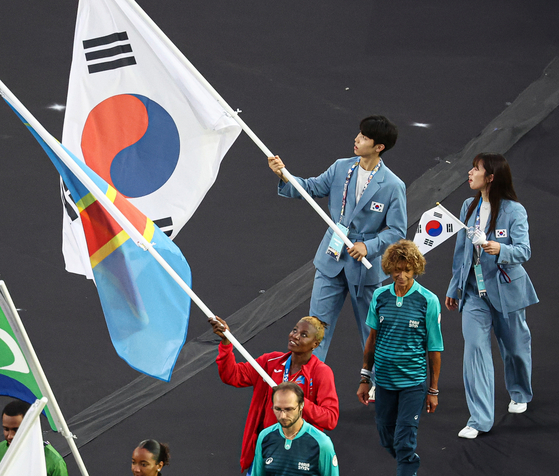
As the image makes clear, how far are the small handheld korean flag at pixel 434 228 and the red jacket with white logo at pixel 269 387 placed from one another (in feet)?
5.75

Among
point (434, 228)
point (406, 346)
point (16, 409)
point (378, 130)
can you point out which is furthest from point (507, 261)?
point (16, 409)

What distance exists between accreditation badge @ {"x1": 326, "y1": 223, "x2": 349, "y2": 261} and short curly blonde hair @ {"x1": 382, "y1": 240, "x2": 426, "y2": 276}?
88 cm

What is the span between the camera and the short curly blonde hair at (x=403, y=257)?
18.5ft

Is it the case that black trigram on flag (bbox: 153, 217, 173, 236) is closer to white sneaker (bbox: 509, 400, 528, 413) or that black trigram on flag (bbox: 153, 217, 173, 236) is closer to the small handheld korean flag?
the small handheld korean flag

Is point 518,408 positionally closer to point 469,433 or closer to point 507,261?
point 469,433

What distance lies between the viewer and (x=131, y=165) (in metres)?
5.97

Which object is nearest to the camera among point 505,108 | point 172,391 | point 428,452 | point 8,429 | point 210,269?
point 8,429

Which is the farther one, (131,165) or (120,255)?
(131,165)

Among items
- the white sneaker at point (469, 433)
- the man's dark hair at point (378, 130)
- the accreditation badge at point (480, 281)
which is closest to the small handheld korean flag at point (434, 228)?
the accreditation badge at point (480, 281)

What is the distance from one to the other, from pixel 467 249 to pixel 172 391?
2.52 meters

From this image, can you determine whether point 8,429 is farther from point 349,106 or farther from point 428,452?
point 349,106

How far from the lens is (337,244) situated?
6.57 m

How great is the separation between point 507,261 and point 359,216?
1.05m

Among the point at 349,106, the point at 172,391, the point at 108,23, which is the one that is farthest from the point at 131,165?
the point at 349,106
